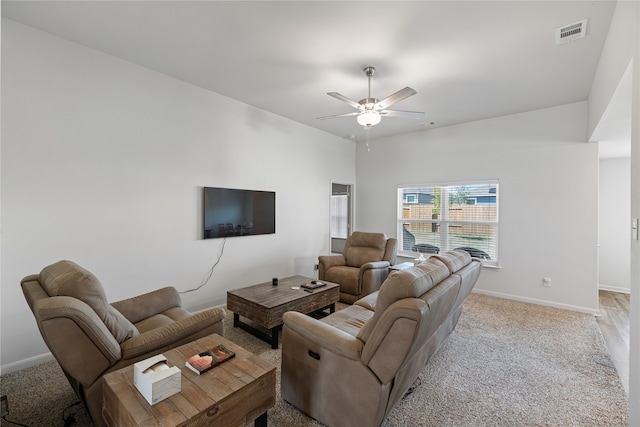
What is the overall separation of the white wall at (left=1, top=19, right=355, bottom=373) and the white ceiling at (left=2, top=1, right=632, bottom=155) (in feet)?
0.98

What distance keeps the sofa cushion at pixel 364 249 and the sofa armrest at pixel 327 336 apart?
2797 mm

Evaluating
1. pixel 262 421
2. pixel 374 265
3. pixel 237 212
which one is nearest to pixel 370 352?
pixel 262 421

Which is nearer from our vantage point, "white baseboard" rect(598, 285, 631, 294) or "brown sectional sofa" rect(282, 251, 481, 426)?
"brown sectional sofa" rect(282, 251, 481, 426)

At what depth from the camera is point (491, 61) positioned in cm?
295

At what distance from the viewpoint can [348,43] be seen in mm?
2645

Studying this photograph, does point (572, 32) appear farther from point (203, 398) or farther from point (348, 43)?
point (203, 398)

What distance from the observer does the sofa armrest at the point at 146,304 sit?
2360 millimetres

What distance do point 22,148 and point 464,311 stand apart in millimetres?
5281

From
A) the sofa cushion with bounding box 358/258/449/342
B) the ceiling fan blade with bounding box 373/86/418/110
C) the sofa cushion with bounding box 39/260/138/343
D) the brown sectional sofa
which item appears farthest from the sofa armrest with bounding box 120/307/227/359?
the ceiling fan blade with bounding box 373/86/418/110

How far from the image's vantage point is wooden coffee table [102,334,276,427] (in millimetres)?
1208

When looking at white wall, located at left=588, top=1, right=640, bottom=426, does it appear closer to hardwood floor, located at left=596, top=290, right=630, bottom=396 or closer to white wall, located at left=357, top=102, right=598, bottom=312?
hardwood floor, located at left=596, top=290, right=630, bottom=396

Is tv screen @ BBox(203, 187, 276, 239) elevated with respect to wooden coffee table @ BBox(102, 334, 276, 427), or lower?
elevated

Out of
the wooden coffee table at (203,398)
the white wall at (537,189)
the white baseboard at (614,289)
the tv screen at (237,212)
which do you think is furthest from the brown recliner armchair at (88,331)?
the white baseboard at (614,289)

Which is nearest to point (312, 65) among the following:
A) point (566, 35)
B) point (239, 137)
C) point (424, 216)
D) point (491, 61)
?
point (239, 137)
